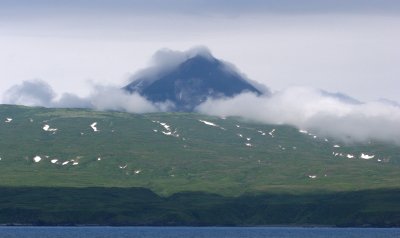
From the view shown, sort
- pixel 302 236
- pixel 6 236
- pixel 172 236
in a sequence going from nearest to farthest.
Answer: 1. pixel 6 236
2. pixel 172 236
3. pixel 302 236

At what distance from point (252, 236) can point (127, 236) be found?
82.2ft

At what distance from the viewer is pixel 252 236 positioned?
180 metres

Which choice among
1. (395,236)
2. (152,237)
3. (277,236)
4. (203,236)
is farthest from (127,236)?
(395,236)

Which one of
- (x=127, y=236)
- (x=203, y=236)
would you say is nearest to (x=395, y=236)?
(x=203, y=236)

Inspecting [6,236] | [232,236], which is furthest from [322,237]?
[6,236]

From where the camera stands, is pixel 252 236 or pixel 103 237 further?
pixel 252 236

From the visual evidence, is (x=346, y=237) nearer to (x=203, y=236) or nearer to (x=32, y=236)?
(x=203, y=236)

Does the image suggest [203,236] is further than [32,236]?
Yes

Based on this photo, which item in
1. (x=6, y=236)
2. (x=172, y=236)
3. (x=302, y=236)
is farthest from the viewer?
(x=302, y=236)

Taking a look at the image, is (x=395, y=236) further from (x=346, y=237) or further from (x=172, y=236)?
(x=172, y=236)

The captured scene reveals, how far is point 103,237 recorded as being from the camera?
163125 millimetres

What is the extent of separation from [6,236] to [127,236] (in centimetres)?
2090

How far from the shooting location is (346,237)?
7121 inches

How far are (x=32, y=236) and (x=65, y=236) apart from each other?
18.7 feet
